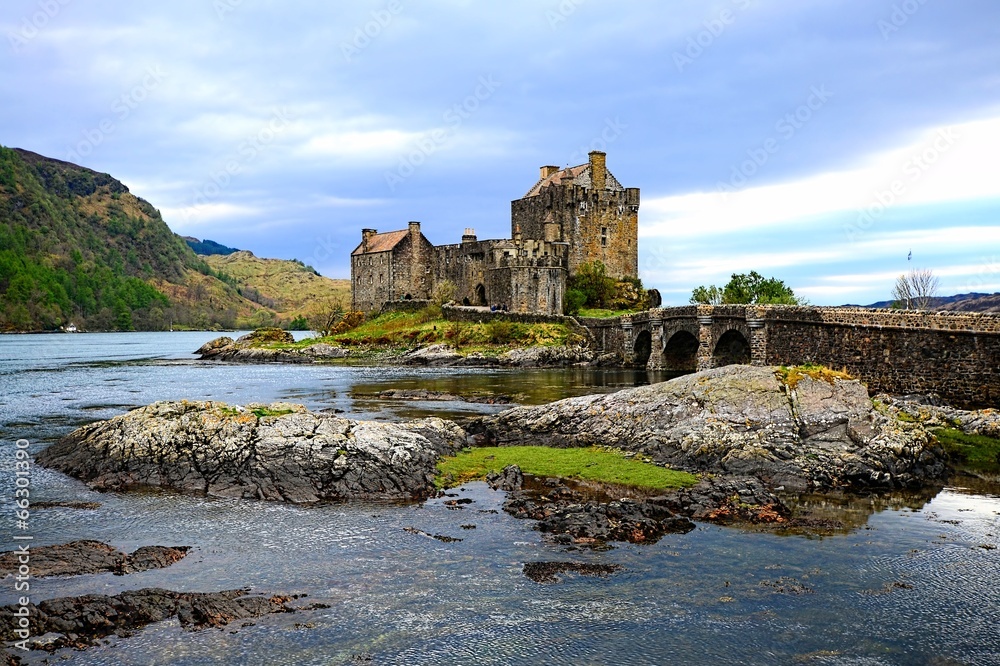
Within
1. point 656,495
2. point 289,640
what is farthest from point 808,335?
point 289,640

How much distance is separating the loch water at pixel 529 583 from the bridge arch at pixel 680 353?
120 feet

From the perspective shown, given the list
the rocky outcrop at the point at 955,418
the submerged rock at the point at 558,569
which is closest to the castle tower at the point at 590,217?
the rocky outcrop at the point at 955,418

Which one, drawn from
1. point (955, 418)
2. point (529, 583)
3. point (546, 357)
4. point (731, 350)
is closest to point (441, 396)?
point (731, 350)

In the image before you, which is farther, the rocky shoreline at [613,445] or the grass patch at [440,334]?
the grass patch at [440,334]

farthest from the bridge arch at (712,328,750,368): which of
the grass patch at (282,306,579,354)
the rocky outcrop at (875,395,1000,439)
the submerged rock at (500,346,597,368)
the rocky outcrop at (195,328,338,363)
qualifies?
the rocky outcrop at (195,328,338,363)

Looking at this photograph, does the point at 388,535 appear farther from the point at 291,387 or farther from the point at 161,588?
the point at 291,387

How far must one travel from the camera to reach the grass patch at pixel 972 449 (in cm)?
2244

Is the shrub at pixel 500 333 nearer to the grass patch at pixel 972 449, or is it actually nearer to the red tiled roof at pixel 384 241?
the red tiled roof at pixel 384 241

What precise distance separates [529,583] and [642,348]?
1980 inches

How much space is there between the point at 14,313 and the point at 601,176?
144752mm

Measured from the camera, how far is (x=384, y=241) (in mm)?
86062

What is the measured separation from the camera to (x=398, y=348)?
71500mm

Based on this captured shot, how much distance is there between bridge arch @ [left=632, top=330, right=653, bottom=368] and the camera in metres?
62.1

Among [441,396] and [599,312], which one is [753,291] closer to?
[599,312]
